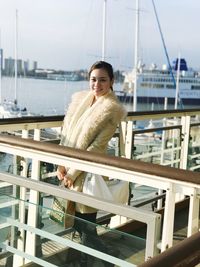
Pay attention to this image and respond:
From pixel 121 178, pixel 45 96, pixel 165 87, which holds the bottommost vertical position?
pixel 45 96

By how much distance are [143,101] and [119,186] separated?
66862 millimetres

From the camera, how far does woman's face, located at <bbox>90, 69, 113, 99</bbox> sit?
9.15ft

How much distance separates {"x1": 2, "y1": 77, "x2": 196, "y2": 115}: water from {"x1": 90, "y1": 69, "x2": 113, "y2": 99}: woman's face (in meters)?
0.34

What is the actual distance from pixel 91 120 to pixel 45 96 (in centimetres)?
7545

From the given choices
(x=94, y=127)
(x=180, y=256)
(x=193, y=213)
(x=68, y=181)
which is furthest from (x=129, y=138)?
(x=180, y=256)

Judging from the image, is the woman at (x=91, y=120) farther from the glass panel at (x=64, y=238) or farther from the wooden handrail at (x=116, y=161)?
the glass panel at (x=64, y=238)

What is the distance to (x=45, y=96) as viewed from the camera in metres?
77.2

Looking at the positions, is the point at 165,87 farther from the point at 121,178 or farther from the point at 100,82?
the point at 121,178

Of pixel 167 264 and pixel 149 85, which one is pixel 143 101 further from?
pixel 167 264

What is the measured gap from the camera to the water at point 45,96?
1556 inches

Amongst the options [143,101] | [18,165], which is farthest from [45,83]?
[18,165]

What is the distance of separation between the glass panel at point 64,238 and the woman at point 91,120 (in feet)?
1.40

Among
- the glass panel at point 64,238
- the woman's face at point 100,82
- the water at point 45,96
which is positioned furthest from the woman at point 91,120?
the glass panel at point 64,238

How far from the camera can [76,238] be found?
182 centimetres
